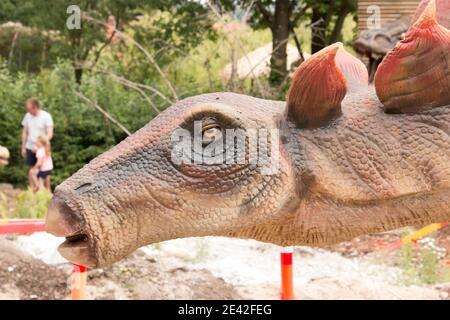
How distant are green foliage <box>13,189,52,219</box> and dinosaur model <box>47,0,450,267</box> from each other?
14.6ft

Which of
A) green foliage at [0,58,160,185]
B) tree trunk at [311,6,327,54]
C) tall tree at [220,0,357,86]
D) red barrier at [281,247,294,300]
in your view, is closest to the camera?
red barrier at [281,247,294,300]

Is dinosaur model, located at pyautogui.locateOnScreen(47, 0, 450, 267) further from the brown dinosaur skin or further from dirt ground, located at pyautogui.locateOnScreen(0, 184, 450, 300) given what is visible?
dirt ground, located at pyautogui.locateOnScreen(0, 184, 450, 300)

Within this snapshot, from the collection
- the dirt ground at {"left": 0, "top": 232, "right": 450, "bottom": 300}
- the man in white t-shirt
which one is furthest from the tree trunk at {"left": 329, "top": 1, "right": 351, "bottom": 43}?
the dirt ground at {"left": 0, "top": 232, "right": 450, "bottom": 300}

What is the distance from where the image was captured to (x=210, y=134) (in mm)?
1396

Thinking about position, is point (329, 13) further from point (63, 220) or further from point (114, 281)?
point (63, 220)

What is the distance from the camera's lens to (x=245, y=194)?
1.38 metres

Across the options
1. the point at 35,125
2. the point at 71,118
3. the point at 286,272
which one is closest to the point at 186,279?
the point at 286,272

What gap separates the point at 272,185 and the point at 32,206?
4718 millimetres

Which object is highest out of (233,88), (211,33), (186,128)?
(211,33)

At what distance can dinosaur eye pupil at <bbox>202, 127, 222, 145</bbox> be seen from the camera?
139 centimetres

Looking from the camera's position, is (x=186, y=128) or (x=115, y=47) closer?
(x=186, y=128)
